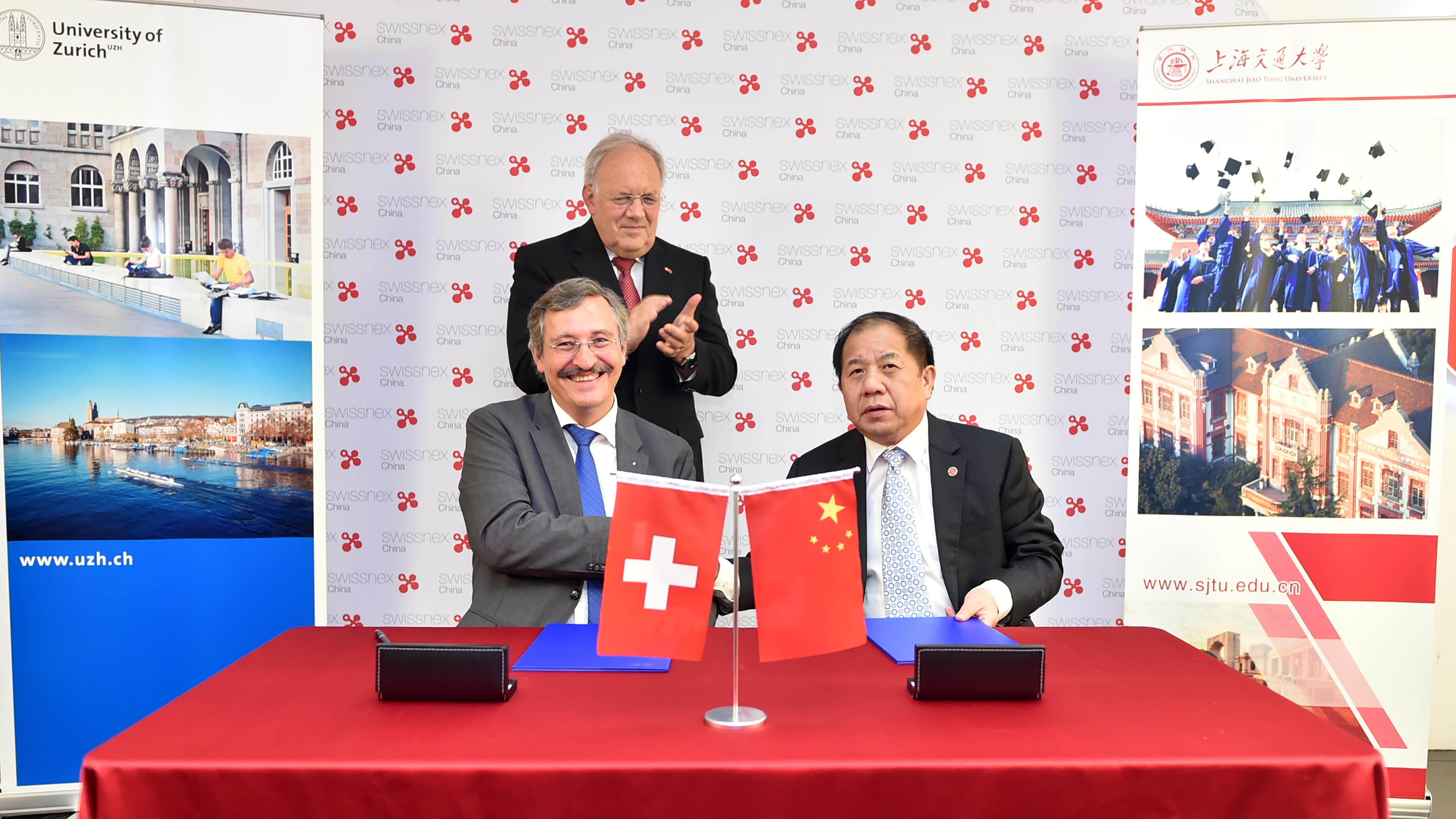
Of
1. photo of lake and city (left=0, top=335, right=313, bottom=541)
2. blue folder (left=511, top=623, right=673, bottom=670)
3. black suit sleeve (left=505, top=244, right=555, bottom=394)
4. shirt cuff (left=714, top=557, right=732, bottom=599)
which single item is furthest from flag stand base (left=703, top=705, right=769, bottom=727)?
photo of lake and city (left=0, top=335, right=313, bottom=541)

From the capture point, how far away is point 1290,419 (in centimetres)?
320

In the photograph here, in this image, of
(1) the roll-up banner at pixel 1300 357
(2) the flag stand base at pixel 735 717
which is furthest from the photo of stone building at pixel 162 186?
(1) the roll-up banner at pixel 1300 357

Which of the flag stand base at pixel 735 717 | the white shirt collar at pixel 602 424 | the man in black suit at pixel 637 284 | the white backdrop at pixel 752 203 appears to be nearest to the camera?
the flag stand base at pixel 735 717

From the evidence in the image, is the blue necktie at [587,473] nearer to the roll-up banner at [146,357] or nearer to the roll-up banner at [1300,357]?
the roll-up banner at [146,357]

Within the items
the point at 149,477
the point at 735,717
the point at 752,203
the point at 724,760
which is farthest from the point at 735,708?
the point at 752,203

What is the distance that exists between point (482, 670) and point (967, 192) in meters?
2.99

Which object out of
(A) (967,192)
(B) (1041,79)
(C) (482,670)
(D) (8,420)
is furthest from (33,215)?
(B) (1041,79)

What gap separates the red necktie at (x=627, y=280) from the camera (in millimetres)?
3189

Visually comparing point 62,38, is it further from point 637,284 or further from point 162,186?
point 637,284

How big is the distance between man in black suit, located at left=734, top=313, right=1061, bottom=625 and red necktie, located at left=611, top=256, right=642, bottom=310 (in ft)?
3.33

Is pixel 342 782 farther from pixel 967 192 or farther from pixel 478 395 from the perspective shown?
pixel 967 192

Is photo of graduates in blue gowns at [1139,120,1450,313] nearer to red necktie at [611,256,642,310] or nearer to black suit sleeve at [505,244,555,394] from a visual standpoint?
red necktie at [611,256,642,310]

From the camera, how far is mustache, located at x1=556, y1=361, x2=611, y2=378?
2.24m

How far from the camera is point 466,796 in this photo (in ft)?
3.97
